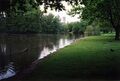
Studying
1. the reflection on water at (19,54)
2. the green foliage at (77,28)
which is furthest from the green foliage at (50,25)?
the reflection on water at (19,54)

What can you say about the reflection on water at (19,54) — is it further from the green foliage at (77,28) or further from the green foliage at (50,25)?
the green foliage at (77,28)

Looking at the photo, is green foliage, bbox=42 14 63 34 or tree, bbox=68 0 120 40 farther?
green foliage, bbox=42 14 63 34

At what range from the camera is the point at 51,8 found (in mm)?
21516

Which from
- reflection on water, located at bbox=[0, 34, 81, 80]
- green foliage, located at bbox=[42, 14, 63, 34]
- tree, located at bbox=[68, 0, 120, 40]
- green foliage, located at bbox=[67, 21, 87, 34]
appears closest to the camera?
reflection on water, located at bbox=[0, 34, 81, 80]

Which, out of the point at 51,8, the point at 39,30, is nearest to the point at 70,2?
the point at 51,8

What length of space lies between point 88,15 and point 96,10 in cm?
369

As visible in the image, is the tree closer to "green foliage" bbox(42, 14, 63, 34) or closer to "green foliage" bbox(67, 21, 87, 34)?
"green foliage" bbox(42, 14, 63, 34)

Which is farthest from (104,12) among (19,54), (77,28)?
(77,28)

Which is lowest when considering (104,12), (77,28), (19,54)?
(77,28)

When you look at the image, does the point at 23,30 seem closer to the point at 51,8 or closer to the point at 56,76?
the point at 51,8

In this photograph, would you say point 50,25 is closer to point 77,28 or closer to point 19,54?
point 77,28

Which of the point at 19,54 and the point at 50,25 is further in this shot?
the point at 50,25

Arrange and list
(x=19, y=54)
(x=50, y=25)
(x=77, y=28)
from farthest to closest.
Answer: (x=77, y=28)
(x=50, y=25)
(x=19, y=54)

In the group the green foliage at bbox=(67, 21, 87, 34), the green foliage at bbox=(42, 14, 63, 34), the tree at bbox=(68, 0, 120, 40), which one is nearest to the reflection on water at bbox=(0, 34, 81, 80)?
the tree at bbox=(68, 0, 120, 40)
